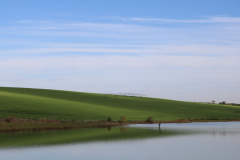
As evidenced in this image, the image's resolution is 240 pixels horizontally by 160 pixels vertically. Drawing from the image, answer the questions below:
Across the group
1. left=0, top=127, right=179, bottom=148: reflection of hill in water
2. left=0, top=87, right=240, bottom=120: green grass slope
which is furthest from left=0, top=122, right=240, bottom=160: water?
left=0, top=87, right=240, bottom=120: green grass slope

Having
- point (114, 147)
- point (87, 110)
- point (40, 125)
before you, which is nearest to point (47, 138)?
point (114, 147)

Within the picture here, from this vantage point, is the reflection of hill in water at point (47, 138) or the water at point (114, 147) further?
the reflection of hill in water at point (47, 138)

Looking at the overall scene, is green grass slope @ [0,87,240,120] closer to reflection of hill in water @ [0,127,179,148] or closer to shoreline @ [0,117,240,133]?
shoreline @ [0,117,240,133]

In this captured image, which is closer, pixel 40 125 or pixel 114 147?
pixel 114 147

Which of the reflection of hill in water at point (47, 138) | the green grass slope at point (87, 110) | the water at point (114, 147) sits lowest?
the water at point (114, 147)

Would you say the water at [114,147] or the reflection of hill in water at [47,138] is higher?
the reflection of hill in water at [47,138]

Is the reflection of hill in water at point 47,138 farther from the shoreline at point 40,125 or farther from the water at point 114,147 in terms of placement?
the shoreline at point 40,125

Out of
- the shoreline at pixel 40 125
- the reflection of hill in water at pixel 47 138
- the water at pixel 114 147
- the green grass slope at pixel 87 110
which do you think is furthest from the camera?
the green grass slope at pixel 87 110

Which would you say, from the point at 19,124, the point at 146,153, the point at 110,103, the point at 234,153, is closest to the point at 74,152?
the point at 146,153

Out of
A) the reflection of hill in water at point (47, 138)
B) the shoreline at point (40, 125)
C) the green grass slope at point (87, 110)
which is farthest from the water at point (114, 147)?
the green grass slope at point (87, 110)

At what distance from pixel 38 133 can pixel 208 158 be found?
21.7m

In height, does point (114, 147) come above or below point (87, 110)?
below

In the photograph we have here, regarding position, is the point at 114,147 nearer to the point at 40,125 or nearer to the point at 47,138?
the point at 47,138

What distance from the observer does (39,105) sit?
65.9m
